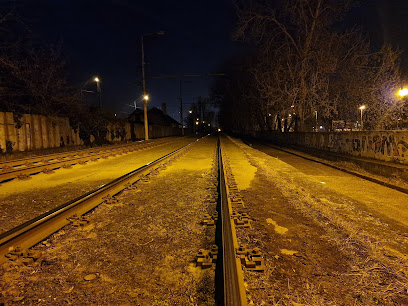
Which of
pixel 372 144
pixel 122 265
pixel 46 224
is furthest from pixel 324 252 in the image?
pixel 372 144

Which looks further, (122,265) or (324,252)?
(324,252)

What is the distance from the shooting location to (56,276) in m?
2.82

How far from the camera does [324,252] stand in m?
3.48

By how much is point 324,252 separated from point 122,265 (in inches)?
107

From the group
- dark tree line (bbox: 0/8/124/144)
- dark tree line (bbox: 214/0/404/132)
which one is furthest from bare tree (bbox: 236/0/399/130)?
dark tree line (bbox: 0/8/124/144)

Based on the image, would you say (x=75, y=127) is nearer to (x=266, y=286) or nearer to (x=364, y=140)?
(x=364, y=140)

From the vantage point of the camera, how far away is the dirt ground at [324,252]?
257 cm

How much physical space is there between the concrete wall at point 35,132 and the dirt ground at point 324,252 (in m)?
16.5

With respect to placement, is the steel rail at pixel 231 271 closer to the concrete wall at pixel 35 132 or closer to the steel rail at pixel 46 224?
the steel rail at pixel 46 224

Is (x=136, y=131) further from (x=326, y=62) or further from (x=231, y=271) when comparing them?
(x=231, y=271)

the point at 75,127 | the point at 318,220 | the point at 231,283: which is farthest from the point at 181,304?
the point at 75,127

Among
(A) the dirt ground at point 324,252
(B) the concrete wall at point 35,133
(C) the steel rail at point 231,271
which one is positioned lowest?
(A) the dirt ground at point 324,252

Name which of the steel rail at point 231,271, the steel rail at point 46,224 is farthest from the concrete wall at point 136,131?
the steel rail at point 231,271

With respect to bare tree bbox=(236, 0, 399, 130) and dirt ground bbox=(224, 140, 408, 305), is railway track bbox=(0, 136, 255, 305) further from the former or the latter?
bare tree bbox=(236, 0, 399, 130)
